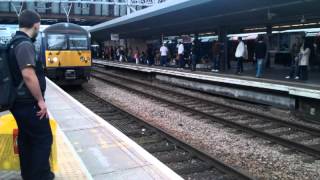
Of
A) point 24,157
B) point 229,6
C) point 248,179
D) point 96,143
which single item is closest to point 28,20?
point 24,157

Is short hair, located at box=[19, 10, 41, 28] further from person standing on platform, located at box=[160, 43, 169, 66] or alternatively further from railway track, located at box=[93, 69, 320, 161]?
person standing on platform, located at box=[160, 43, 169, 66]

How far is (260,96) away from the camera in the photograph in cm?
1295

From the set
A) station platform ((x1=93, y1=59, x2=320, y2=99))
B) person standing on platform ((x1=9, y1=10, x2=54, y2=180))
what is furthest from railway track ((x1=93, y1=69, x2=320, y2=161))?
person standing on platform ((x1=9, y1=10, x2=54, y2=180))

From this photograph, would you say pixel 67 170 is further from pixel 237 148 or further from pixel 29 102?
pixel 237 148

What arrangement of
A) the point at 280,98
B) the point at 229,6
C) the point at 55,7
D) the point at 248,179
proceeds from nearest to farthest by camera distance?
the point at 248,179, the point at 280,98, the point at 229,6, the point at 55,7

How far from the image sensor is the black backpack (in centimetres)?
360

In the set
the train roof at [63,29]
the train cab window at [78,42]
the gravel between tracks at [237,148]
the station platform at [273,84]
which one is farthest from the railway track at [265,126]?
the train roof at [63,29]

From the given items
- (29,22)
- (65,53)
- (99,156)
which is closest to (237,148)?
(99,156)

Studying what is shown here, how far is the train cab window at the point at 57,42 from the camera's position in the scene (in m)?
16.9

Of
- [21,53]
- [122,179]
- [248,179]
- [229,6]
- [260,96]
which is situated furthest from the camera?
[229,6]

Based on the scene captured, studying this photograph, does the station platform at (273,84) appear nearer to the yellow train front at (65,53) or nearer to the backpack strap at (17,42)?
the yellow train front at (65,53)

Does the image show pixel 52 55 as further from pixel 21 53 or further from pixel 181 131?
pixel 21 53

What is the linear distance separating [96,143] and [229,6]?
9.97m

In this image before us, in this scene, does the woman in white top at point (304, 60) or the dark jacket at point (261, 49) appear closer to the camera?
the woman in white top at point (304, 60)
